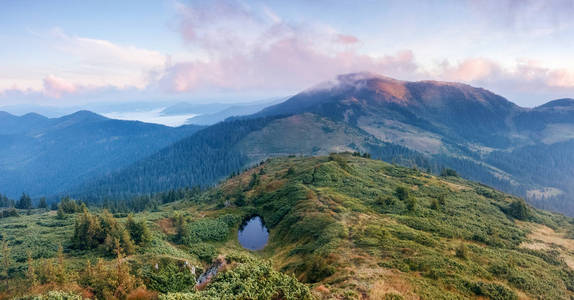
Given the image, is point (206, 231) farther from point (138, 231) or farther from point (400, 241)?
point (400, 241)

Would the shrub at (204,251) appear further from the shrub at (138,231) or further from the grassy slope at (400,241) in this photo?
the grassy slope at (400,241)

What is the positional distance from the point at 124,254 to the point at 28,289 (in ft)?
42.8

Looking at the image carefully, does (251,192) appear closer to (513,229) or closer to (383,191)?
(383,191)

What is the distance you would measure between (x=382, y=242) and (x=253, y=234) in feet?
108

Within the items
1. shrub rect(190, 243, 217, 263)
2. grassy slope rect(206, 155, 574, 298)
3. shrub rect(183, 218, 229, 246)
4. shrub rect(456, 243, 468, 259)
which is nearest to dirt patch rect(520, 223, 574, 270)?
grassy slope rect(206, 155, 574, 298)

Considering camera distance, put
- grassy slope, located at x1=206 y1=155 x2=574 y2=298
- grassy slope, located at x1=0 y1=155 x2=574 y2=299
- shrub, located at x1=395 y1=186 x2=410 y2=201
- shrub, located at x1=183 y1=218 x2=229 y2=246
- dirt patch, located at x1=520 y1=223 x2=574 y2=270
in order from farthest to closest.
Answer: shrub, located at x1=395 y1=186 x2=410 y2=201, shrub, located at x1=183 y1=218 x2=229 y2=246, dirt patch, located at x1=520 y1=223 x2=574 y2=270, grassy slope, located at x1=0 y1=155 x2=574 y2=299, grassy slope, located at x1=206 y1=155 x2=574 y2=298

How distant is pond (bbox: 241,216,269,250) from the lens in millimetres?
56966

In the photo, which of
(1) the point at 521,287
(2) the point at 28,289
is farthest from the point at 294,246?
(2) the point at 28,289

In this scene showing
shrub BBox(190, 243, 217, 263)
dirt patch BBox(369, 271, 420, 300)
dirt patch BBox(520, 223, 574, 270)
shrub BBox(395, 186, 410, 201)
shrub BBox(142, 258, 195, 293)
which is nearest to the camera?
dirt patch BBox(369, 271, 420, 300)

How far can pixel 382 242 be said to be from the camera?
37.9 meters

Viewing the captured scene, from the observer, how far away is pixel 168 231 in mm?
52281

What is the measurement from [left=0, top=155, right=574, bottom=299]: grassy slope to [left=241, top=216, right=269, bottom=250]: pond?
210cm

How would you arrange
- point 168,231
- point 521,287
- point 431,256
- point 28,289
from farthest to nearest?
1. point 168,231
2. point 431,256
3. point 521,287
4. point 28,289

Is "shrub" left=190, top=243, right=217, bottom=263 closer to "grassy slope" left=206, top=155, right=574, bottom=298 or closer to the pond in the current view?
the pond
